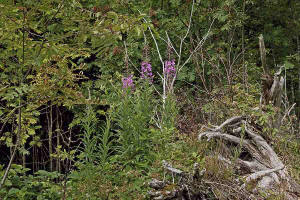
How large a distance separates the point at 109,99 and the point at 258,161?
1.87m

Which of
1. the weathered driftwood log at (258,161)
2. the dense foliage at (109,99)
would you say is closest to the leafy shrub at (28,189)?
the dense foliage at (109,99)

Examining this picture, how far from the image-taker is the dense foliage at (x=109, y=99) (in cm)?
226

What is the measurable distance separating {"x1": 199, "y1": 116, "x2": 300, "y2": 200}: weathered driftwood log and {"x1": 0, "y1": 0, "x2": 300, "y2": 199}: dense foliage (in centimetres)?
25

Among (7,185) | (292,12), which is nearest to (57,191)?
(7,185)

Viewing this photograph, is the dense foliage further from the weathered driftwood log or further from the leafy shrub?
the weathered driftwood log

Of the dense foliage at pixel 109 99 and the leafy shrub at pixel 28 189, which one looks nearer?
the dense foliage at pixel 109 99

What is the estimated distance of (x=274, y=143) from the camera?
4438 mm

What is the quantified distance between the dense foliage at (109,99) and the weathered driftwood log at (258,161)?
253mm

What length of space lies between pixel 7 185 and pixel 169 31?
180 inches

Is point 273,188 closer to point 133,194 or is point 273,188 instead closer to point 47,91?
point 133,194

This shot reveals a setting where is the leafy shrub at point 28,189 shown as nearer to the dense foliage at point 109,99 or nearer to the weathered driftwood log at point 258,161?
the dense foliage at point 109,99

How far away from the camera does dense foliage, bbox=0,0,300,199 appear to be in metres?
2.26

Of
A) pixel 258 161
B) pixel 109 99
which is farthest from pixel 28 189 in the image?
pixel 258 161

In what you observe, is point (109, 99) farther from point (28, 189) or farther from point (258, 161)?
point (258, 161)
